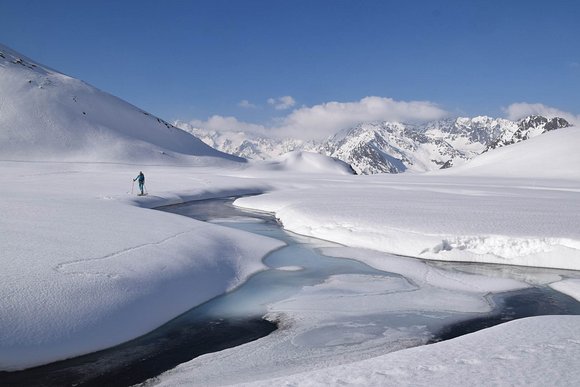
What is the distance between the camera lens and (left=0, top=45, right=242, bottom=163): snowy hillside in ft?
335

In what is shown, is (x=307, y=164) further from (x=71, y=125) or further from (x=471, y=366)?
(x=471, y=366)

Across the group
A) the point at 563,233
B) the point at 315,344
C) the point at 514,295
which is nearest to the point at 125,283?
the point at 315,344

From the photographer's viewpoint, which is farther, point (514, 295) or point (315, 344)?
point (514, 295)

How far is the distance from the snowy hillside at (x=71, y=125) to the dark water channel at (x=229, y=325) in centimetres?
9566

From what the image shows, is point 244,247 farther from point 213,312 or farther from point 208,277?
point 213,312

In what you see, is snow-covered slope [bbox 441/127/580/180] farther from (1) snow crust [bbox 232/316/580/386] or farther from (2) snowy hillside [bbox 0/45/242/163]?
(1) snow crust [bbox 232/316/580/386]

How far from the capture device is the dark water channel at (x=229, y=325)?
764 cm

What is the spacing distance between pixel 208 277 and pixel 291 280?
2600 millimetres

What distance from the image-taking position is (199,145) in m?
144

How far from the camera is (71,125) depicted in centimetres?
11394

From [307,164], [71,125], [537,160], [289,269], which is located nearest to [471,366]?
[289,269]

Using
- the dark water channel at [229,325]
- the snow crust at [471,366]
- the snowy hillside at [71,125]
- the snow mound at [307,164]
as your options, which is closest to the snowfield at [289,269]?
the snow crust at [471,366]

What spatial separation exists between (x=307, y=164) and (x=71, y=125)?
70.0 m

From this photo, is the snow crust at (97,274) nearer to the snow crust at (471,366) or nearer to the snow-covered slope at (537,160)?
the snow crust at (471,366)
